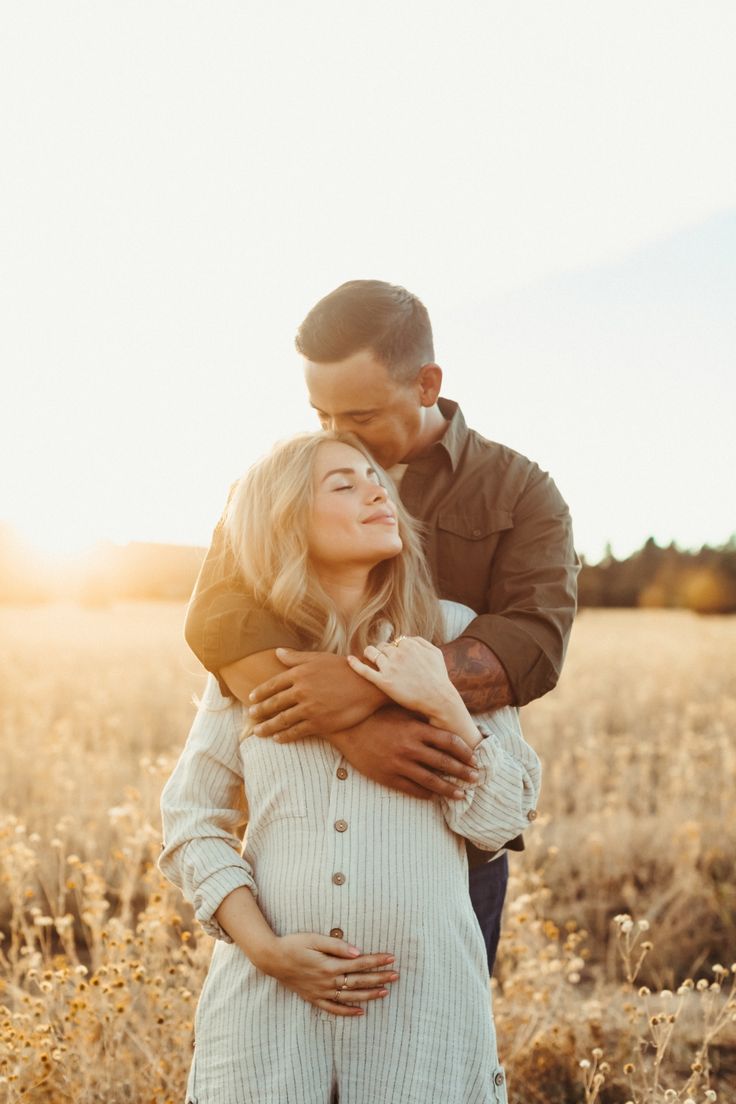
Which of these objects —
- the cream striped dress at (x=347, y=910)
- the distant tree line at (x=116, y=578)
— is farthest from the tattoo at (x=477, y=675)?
the distant tree line at (x=116, y=578)

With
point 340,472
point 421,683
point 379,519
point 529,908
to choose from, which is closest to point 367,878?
point 421,683

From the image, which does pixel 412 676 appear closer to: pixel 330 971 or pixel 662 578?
pixel 330 971

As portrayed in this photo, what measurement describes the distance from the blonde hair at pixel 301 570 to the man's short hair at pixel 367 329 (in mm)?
369

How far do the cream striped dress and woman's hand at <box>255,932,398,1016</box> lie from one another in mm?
42

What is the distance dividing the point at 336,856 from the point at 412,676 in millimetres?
404

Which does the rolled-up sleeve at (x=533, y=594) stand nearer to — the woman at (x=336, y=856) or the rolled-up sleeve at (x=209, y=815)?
the woman at (x=336, y=856)

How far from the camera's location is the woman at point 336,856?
1.95m

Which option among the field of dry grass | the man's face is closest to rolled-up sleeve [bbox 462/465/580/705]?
the man's face

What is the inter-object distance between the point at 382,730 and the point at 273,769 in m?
0.27

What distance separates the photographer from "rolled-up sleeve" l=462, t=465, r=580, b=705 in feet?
7.53

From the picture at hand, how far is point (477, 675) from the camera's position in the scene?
2.19 meters

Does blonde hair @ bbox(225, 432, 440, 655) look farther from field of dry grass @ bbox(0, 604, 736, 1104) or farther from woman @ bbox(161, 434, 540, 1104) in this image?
field of dry grass @ bbox(0, 604, 736, 1104)

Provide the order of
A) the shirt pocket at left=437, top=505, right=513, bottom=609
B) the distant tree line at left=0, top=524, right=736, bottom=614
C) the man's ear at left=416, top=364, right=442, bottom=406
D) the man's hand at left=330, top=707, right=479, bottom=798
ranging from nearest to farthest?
the man's hand at left=330, top=707, right=479, bottom=798 < the shirt pocket at left=437, top=505, right=513, bottom=609 < the man's ear at left=416, top=364, right=442, bottom=406 < the distant tree line at left=0, top=524, right=736, bottom=614

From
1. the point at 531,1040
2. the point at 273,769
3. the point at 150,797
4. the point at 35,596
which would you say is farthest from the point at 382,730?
the point at 35,596
